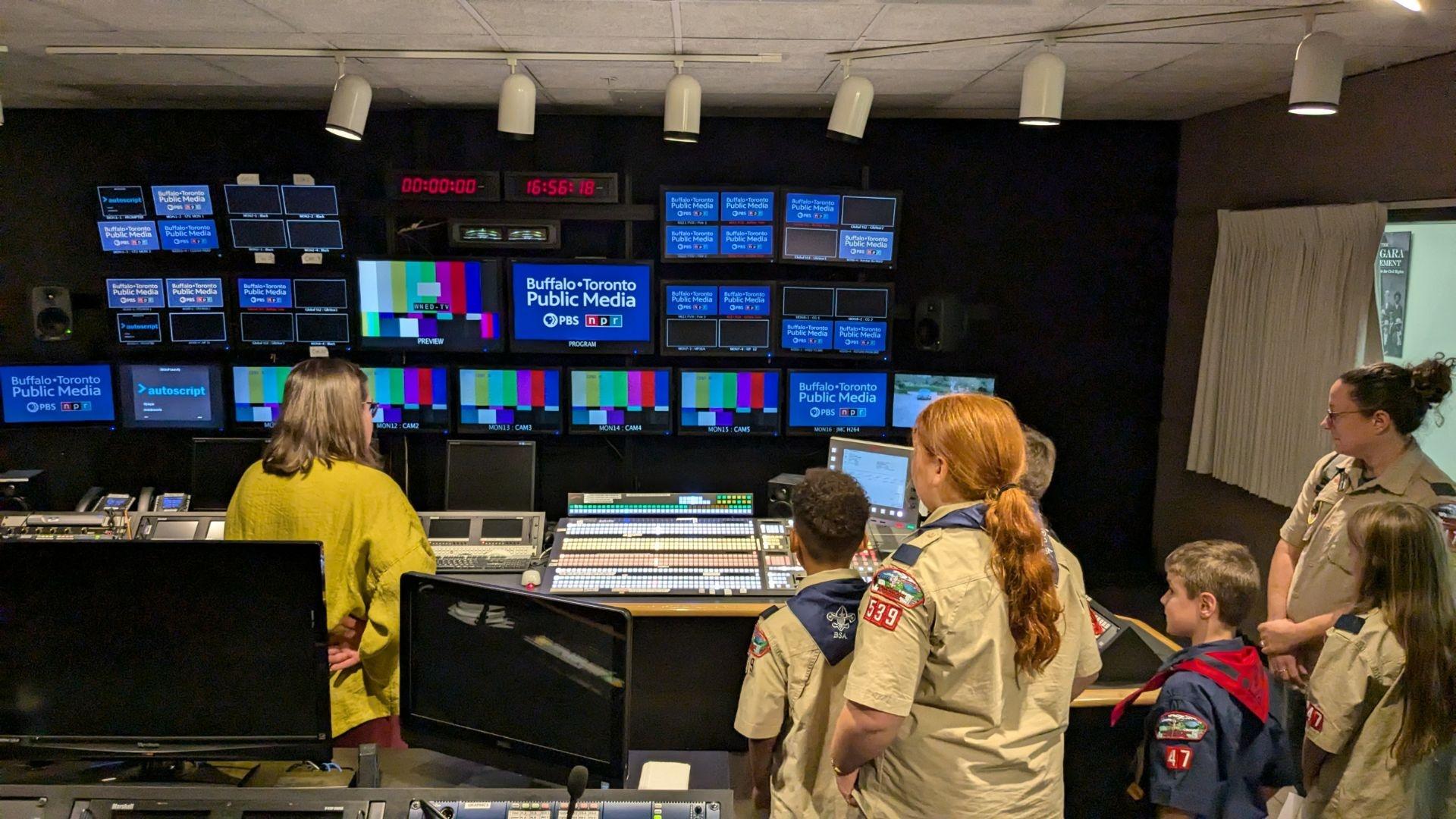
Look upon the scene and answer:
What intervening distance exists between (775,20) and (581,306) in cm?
180

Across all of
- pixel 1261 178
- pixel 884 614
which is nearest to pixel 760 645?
pixel 884 614

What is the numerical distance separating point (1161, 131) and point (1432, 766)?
349 cm

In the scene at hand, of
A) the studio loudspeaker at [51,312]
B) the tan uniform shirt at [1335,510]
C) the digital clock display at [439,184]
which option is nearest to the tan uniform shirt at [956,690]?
the tan uniform shirt at [1335,510]

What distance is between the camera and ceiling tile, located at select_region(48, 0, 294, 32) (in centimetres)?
278

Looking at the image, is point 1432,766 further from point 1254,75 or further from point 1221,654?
point 1254,75

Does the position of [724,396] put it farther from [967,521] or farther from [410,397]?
[967,521]

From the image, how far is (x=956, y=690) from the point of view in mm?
1597

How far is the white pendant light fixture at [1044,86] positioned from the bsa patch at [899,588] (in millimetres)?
2125

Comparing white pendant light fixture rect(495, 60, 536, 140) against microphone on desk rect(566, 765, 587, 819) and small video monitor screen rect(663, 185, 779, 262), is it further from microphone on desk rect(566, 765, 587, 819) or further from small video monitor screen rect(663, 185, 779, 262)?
microphone on desk rect(566, 765, 587, 819)

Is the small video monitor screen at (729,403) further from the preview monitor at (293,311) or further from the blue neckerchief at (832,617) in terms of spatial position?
the blue neckerchief at (832,617)

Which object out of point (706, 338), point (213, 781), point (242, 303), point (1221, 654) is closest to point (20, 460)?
point (242, 303)

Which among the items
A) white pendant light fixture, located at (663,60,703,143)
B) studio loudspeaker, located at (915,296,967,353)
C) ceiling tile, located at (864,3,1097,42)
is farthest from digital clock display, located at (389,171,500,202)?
studio loudspeaker, located at (915,296,967,353)

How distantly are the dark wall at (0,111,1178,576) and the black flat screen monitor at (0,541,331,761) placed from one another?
3131mm

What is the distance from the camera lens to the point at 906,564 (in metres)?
1.58
